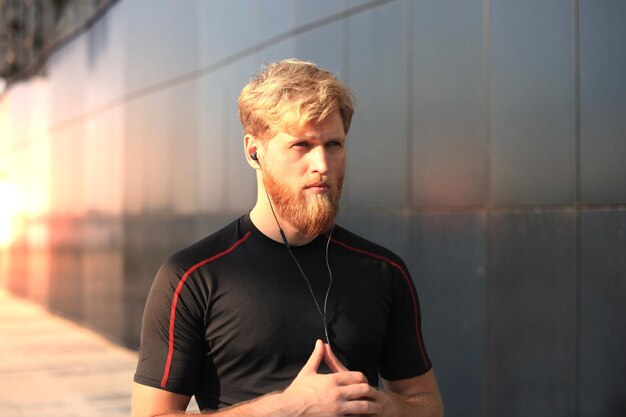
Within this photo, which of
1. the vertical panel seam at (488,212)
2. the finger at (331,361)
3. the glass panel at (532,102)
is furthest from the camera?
the vertical panel seam at (488,212)

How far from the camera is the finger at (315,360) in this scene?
2406 mm

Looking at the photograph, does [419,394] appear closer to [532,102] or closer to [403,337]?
[403,337]

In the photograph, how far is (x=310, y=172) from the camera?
2545 mm

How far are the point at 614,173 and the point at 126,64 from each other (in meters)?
10.4

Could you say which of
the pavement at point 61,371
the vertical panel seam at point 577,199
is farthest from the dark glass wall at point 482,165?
the pavement at point 61,371

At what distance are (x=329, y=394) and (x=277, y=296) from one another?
1.18ft

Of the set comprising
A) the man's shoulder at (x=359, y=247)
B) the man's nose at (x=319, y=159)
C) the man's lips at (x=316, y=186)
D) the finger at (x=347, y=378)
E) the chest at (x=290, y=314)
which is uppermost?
the man's nose at (x=319, y=159)

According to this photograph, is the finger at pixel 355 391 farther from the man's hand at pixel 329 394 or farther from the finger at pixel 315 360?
the finger at pixel 315 360

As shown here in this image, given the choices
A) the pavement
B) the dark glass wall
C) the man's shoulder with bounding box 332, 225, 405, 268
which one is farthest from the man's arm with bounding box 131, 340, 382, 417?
the pavement

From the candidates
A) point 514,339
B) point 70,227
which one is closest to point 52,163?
point 70,227

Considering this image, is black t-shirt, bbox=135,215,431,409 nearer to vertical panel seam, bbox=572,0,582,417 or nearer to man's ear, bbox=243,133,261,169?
man's ear, bbox=243,133,261,169

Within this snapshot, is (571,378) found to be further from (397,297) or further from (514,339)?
(397,297)

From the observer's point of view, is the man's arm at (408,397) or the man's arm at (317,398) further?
the man's arm at (408,397)

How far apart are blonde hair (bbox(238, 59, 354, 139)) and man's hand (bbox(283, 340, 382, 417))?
0.66 m
